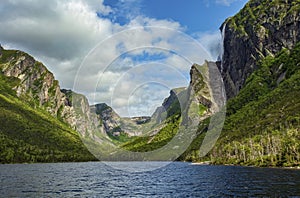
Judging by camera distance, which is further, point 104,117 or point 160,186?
point 160,186

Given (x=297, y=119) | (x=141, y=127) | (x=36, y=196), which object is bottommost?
(x=36, y=196)

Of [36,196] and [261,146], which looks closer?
[36,196]

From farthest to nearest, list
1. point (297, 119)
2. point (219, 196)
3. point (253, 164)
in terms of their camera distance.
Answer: point (297, 119), point (253, 164), point (219, 196)

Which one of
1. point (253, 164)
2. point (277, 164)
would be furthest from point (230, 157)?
point (277, 164)

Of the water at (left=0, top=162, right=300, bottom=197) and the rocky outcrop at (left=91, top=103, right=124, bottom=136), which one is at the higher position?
the rocky outcrop at (left=91, top=103, right=124, bottom=136)

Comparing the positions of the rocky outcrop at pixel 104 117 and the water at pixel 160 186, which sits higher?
the rocky outcrop at pixel 104 117

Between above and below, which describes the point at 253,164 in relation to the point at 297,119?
below

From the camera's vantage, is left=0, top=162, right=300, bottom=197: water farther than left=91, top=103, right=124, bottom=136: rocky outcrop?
Yes

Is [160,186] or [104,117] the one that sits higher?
[104,117]

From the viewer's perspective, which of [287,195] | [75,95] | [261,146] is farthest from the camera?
[261,146]

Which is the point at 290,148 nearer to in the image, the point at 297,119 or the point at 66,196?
the point at 297,119

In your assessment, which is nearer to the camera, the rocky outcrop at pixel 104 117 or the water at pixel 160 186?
the rocky outcrop at pixel 104 117
